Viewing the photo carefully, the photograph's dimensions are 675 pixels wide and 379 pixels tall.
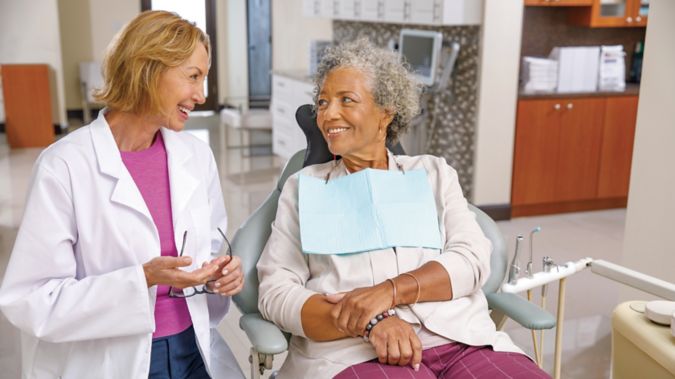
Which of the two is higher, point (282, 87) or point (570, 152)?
point (282, 87)

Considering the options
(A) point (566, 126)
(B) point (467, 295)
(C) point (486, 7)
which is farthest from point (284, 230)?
(A) point (566, 126)

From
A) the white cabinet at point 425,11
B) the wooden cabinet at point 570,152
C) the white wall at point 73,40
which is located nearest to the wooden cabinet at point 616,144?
the wooden cabinet at point 570,152

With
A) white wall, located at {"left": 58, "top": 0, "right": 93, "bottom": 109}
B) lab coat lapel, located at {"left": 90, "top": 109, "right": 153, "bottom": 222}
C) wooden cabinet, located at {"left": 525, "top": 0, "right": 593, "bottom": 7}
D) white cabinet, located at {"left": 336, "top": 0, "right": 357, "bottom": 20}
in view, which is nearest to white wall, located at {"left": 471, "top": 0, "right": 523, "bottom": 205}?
wooden cabinet, located at {"left": 525, "top": 0, "right": 593, "bottom": 7}

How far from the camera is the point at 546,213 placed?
5398mm

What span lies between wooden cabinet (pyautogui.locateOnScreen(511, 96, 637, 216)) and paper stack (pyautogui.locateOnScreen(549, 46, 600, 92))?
0.47 feet

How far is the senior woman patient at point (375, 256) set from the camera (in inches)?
68.7

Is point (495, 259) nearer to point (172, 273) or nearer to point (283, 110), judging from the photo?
point (172, 273)

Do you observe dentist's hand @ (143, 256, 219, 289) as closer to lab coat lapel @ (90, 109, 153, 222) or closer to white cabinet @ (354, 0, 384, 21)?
lab coat lapel @ (90, 109, 153, 222)

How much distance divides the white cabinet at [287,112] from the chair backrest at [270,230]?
4069 mm

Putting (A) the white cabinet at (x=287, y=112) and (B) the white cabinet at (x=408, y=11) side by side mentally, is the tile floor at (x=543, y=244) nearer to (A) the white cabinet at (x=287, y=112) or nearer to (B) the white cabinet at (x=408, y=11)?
(A) the white cabinet at (x=287, y=112)

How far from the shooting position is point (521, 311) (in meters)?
1.88

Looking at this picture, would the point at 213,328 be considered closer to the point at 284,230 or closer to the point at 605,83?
the point at 284,230

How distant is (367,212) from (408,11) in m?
3.52

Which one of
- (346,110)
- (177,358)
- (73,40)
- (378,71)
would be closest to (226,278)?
(177,358)
